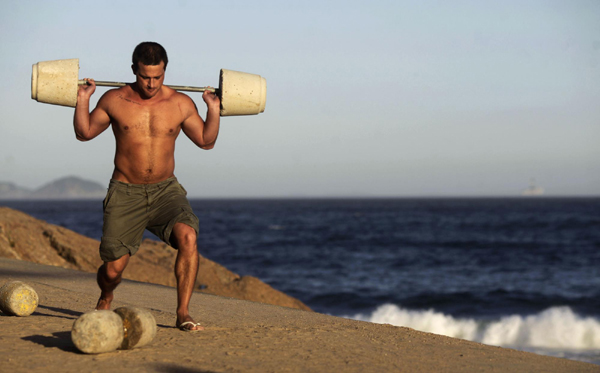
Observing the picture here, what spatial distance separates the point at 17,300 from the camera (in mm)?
5227

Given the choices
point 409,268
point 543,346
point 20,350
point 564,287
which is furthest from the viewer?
point 409,268

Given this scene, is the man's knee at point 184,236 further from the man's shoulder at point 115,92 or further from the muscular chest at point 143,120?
the man's shoulder at point 115,92

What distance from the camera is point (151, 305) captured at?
22.0 ft

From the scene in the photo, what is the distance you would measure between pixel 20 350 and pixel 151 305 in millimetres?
2578

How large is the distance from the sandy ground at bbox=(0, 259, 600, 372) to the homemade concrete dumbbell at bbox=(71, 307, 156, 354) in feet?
0.21

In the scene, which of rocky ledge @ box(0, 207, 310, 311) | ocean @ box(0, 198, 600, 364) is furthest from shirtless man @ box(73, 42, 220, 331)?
ocean @ box(0, 198, 600, 364)

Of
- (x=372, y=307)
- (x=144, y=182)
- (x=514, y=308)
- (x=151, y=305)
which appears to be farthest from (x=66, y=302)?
(x=514, y=308)

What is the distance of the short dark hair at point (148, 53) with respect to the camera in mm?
4797

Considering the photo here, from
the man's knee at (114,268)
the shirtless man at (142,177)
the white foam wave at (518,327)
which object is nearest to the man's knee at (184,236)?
the shirtless man at (142,177)

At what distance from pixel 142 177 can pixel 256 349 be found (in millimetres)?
A: 1649

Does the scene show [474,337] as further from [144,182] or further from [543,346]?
[144,182]

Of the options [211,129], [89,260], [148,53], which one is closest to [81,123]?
[148,53]

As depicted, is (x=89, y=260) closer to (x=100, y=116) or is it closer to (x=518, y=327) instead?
(x=100, y=116)

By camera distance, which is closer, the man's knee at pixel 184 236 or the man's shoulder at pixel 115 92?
the man's knee at pixel 184 236
